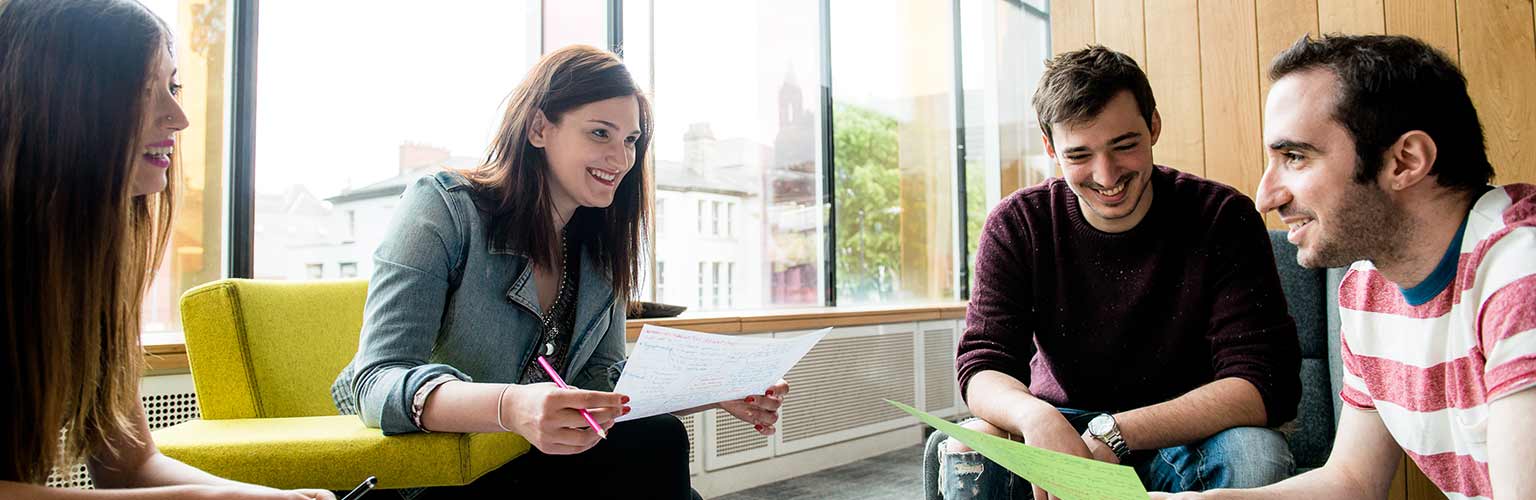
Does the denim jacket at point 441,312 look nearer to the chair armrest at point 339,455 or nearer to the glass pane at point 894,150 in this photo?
the chair armrest at point 339,455

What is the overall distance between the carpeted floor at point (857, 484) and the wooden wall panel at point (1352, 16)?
2.03 metres

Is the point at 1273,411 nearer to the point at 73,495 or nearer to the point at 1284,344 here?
the point at 1284,344

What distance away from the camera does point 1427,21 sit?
84.2 inches

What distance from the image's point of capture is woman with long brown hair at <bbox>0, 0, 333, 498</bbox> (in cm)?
85

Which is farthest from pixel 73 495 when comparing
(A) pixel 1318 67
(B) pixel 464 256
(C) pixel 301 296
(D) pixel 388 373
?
(A) pixel 1318 67

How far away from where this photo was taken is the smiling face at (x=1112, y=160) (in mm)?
1568

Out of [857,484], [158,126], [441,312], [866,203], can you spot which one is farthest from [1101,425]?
[866,203]

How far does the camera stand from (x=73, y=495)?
84 cm

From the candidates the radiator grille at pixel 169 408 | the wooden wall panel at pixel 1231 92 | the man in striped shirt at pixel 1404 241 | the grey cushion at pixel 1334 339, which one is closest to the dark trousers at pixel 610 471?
the man in striped shirt at pixel 1404 241

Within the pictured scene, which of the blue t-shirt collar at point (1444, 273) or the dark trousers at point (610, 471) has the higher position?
the blue t-shirt collar at point (1444, 273)

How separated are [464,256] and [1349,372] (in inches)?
50.2

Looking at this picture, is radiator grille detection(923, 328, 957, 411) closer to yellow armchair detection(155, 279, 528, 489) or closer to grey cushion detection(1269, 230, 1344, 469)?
grey cushion detection(1269, 230, 1344, 469)

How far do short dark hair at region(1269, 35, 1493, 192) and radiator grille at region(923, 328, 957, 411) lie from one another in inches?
141

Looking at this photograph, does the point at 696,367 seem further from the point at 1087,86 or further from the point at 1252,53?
the point at 1252,53
